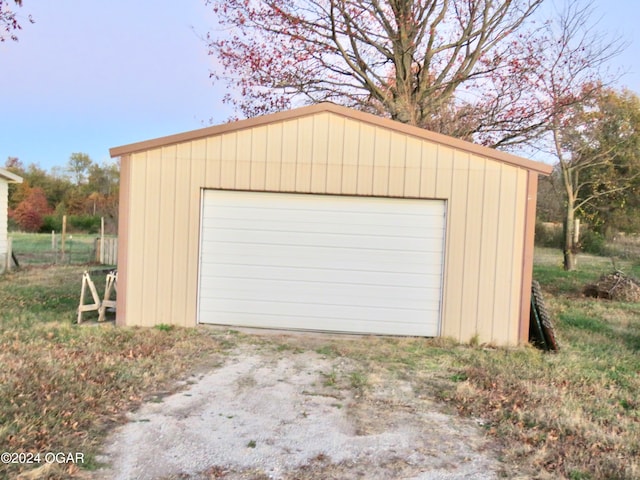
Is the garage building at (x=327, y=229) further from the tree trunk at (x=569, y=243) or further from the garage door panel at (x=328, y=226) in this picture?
the tree trunk at (x=569, y=243)

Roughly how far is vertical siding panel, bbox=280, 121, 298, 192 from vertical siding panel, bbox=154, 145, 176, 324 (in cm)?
151

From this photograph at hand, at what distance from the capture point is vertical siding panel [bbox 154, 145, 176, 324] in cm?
702

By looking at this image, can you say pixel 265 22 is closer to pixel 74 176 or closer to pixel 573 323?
pixel 573 323

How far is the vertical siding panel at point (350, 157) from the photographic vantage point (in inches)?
267

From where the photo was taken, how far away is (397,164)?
6.81 meters

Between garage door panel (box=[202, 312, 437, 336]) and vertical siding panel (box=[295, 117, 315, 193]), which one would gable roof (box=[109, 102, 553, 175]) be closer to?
vertical siding panel (box=[295, 117, 315, 193])

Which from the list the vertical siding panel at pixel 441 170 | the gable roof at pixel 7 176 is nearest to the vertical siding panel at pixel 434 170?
the vertical siding panel at pixel 441 170

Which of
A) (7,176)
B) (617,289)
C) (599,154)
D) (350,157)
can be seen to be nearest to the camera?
(350,157)

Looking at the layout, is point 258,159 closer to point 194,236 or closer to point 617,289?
point 194,236

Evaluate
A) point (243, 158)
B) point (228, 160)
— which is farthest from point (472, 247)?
point (228, 160)

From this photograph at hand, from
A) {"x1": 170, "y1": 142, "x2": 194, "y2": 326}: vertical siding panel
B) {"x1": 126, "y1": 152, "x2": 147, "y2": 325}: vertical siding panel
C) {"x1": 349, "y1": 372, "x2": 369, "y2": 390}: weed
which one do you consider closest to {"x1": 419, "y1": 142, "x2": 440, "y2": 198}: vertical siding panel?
{"x1": 349, "y1": 372, "x2": 369, "y2": 390}: weed

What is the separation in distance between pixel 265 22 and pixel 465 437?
411 inches

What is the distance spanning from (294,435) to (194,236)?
4.06 m

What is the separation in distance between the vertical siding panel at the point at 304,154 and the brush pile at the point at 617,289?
8214 mm
